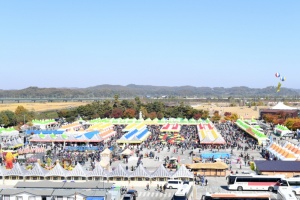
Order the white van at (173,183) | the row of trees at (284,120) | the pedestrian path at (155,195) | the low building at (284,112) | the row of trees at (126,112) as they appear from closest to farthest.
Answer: the pedestrian path at (155,195)
the white van at (173,183)
the row of trees at (284,120)
the low building at (284,112)
the row of trees at (126,112)

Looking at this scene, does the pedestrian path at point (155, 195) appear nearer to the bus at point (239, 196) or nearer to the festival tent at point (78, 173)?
the bus at point (239, 196)

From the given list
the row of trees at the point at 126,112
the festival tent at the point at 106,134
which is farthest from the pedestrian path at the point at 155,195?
the row of trees at the point at 126,112

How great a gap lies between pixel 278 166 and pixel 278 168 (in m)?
0.30

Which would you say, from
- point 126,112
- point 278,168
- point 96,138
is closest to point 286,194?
point 278,168

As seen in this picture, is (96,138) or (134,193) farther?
(96,138)

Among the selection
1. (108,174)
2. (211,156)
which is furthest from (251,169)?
(108,174)

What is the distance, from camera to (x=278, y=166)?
2362cm

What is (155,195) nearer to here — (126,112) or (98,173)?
(98,173)

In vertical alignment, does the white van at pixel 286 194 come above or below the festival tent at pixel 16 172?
above

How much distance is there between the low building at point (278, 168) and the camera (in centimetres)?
2312

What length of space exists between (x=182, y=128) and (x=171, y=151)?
681 inches

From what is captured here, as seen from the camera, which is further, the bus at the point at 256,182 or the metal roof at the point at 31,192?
the bus at the point at 256,182

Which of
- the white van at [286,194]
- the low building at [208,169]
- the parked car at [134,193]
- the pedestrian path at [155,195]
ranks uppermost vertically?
the white van at [286,194]

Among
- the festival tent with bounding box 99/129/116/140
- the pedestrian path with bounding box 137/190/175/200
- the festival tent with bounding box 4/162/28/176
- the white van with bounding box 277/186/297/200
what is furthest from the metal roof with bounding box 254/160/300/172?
the festival tent with bounding box 99/129/116/140
